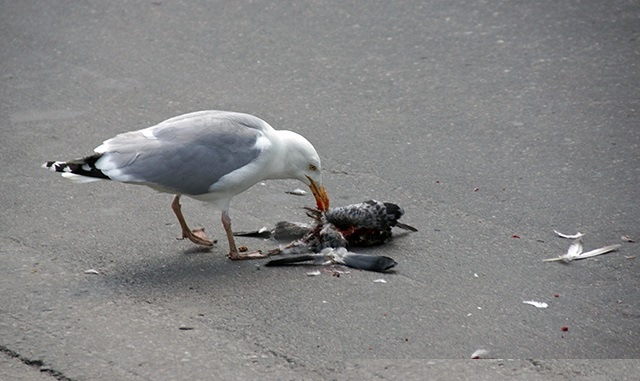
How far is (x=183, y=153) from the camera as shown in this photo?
16.6 feet

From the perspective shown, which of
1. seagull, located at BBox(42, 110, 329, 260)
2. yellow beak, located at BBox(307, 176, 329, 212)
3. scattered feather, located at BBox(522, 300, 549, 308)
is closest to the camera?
scattered feather, located at BBox(522, 300, 549, 308)

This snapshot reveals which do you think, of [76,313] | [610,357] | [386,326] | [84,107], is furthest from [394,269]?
[84,107]

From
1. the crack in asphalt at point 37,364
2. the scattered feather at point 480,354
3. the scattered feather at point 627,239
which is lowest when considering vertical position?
the scattered feather at point 480,354

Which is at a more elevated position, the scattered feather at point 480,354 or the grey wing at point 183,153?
the grey wing at point 183,153

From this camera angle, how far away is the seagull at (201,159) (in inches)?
197

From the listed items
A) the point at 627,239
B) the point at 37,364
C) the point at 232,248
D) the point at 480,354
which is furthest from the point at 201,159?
the point at 627,239

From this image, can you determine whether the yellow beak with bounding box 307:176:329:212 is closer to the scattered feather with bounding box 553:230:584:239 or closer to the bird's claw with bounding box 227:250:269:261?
the bird's claw with bounding box 227:250:269:261

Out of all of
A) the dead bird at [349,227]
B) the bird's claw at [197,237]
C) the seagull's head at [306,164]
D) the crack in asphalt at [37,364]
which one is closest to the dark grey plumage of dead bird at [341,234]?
the dead bird at [349,227]

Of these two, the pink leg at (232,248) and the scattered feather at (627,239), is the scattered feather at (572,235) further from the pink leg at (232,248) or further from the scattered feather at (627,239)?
the pink leg at (232,248)

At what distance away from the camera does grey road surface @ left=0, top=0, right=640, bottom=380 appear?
4.36 m

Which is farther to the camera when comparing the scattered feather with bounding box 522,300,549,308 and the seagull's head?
the seagull's head

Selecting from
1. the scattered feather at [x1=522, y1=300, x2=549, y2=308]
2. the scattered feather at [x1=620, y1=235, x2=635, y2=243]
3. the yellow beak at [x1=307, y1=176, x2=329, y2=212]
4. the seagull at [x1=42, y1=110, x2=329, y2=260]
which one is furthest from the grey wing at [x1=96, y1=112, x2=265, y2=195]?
the scattered feather at [x1=620, y1=235, x2=635, y2=243]

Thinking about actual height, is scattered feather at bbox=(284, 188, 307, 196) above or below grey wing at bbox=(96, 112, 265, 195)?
below

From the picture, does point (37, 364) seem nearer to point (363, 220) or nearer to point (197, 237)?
point (197, 237)
